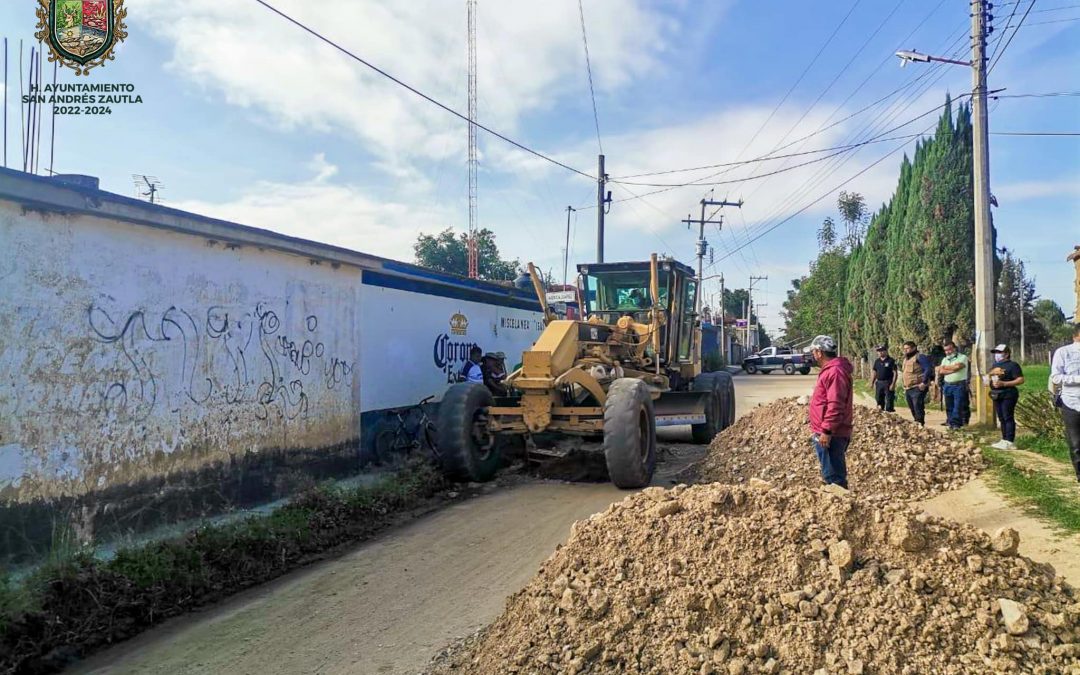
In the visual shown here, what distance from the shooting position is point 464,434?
28.9 feet

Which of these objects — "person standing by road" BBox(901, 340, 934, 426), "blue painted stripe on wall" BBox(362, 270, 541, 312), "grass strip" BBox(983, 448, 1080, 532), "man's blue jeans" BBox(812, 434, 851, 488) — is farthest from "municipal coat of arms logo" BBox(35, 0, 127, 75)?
"person standing by road" BBox(901, 340, 934, 426)

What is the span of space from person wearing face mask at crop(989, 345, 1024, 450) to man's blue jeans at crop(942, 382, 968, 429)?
176 cm

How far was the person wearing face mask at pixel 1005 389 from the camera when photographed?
933cm

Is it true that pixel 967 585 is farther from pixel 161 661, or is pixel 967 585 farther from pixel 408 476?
pixel 408 476

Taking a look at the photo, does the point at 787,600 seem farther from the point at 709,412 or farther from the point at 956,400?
the point at 956,400

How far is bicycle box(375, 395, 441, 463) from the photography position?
34.7 ft

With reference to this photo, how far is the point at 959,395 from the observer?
1151 cm

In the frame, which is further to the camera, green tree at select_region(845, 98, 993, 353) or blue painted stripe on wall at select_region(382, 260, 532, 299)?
green tree at select_region(845, 98, 993, 353)

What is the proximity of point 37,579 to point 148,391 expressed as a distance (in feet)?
7.61

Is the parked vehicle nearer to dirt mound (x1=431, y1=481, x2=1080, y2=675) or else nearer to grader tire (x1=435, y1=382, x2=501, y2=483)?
grader tire (x1=435, y1=382, x2=501, y2=483)

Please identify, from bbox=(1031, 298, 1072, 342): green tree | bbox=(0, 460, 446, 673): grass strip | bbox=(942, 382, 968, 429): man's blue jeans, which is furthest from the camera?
bbox=(1031, 298, 1072, 342): green tree

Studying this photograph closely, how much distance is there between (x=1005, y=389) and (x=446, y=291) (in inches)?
333

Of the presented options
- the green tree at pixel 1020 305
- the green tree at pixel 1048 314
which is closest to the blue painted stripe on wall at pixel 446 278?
the green tree at pixel 1020 305

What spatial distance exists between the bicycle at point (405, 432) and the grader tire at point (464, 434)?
4.05 feet
